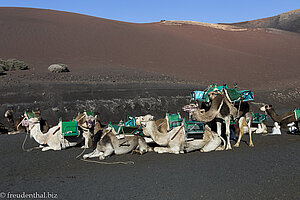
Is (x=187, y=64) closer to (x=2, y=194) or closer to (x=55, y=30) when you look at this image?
(x=55, y=30)

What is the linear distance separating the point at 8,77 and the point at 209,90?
22.1 metres

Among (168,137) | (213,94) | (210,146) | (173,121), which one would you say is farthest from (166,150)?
(213,94)

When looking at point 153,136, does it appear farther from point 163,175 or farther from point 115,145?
point 163,175

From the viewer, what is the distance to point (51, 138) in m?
11.0

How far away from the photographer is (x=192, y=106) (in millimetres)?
10578

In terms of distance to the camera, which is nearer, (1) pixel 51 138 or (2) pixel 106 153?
A: (2) pixel 106 153

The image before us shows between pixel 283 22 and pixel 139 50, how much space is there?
91337 mm

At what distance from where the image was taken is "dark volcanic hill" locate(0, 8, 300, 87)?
4358 cm

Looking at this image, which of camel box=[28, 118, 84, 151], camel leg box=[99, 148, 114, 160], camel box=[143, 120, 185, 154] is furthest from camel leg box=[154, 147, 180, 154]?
camel box=[28, 118, 84, 151]

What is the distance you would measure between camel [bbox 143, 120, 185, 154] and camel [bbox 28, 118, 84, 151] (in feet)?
9.54

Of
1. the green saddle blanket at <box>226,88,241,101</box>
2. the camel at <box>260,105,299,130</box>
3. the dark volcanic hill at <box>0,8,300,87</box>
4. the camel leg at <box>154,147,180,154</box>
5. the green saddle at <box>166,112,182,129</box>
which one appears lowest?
the camel leg at <box>154,147,180,154</box>

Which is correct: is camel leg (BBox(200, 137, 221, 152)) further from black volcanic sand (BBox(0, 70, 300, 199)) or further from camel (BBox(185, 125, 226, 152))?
black volcanic sand (BBox(0, 70, 300, 199))

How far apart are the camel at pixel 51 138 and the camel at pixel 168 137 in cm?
291

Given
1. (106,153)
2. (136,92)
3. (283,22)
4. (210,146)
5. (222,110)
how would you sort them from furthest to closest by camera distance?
(283,22), (136,92), (222,110), (210,146), (106,153)
